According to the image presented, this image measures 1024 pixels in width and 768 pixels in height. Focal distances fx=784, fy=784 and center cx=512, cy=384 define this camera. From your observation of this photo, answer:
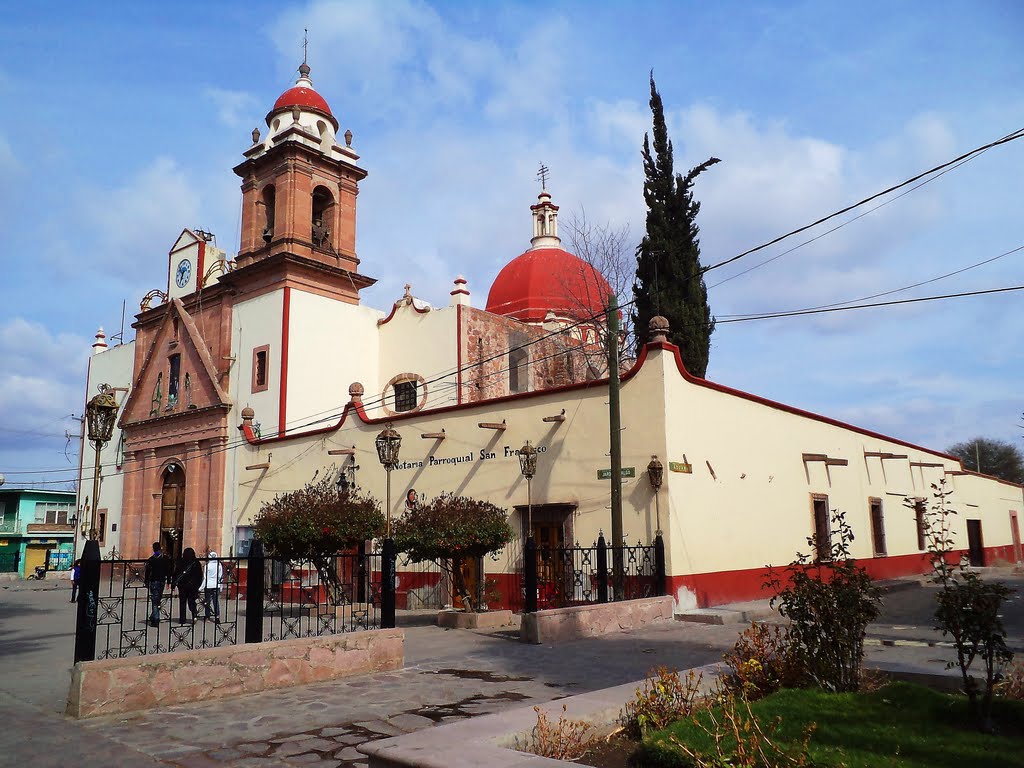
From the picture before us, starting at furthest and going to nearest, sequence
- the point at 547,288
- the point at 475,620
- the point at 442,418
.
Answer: the point at 547,288 < the point at 442,418 < the point at 475,620

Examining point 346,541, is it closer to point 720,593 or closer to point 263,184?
point 720,593

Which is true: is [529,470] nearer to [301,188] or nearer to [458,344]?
[458,344]

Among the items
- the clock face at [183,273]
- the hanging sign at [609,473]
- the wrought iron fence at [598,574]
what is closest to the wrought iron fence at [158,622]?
the wrought iron fence at [598,574]

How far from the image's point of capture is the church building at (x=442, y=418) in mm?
16297

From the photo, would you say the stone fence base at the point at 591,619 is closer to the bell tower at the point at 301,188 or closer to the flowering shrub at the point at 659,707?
the flowering shrub at the point at 659,707

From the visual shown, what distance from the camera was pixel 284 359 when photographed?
84.9ft

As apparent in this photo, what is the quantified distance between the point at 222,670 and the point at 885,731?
20.3 ft

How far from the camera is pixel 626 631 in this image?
1326cm

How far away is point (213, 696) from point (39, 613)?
15.6 m

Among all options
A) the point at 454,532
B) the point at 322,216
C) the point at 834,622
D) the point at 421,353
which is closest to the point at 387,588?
the point at 454,532

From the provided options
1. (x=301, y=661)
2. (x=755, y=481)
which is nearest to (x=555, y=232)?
(x=755, y=481)

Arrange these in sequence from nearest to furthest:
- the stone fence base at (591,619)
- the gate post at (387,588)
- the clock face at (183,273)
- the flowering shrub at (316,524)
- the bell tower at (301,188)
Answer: the gate post at (387,588)
the stone fence base at (591,619)
the flowering shrub at (316,524)
the bell tower at (301,188)
the clock face at (183,273)

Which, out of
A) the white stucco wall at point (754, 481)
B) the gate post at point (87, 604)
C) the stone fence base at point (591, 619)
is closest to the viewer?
the gate post at point (87, 604)

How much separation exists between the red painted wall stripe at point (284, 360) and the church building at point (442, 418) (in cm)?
5
